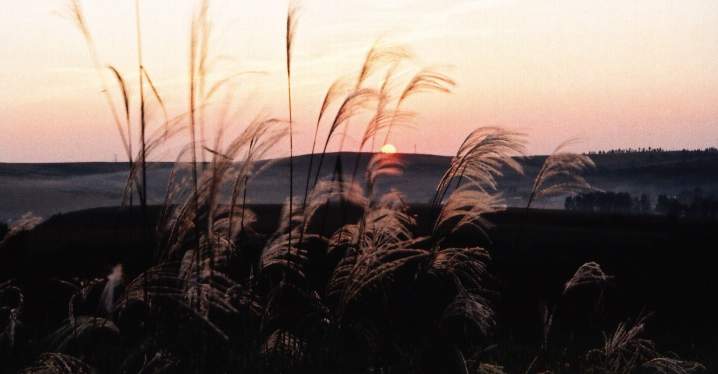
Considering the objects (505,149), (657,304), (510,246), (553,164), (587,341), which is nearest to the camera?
(505,149)

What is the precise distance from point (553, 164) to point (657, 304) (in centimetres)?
406

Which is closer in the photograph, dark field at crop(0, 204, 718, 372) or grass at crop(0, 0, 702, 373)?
grass at crop(0, 0, 702, 373)

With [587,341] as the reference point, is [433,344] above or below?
above

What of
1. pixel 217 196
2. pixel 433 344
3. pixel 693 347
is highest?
pixel 217 196

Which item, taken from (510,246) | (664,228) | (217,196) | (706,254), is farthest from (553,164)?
(664,228)

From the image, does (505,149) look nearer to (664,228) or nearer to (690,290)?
(690,290)

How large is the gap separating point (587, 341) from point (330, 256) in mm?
2113

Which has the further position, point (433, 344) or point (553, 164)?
point (553, 164)

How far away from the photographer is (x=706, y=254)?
30.3 feet

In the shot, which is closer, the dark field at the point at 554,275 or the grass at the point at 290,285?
the grass at the point at 290,285

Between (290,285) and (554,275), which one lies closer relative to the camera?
(290,285)

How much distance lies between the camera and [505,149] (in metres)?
4.10

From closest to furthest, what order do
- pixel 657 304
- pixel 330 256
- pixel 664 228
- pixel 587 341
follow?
1. pixel 587 341
2. pixel 330 256
3. pixel 657 304
4. pixel 664 228

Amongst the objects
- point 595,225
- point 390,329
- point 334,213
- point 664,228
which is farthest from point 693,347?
point 334,213
